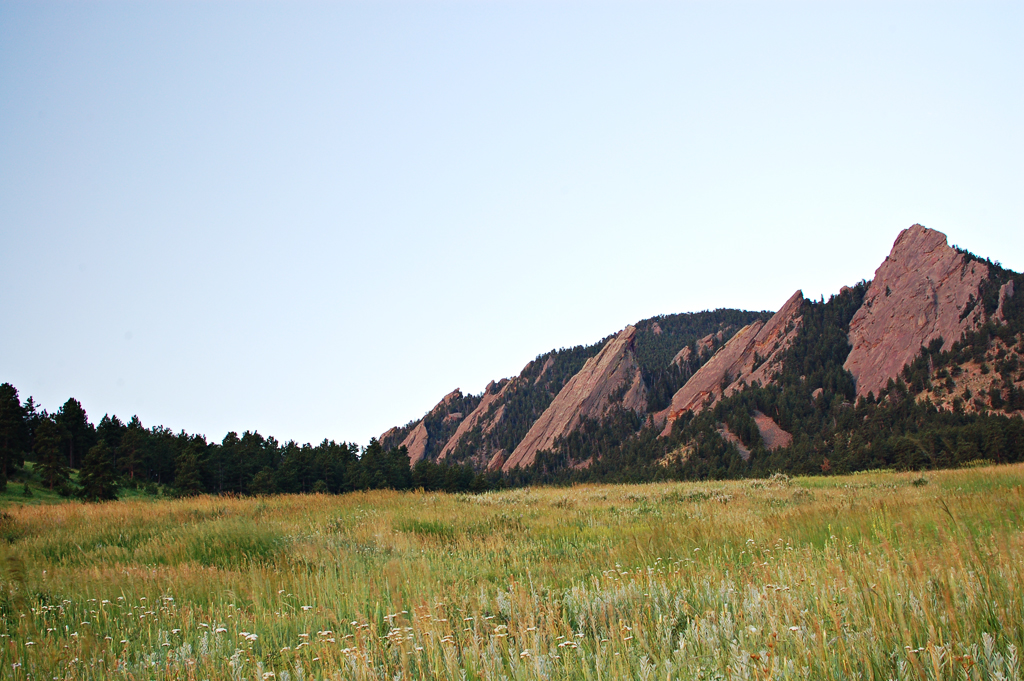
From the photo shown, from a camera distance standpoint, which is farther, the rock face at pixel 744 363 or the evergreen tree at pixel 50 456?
the rock face at pixel 744 363

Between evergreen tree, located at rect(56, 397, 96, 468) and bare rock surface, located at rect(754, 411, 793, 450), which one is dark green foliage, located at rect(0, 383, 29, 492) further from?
bare rock surface, located at rect(754, 411, 793, 450)

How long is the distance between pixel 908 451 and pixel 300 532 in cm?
7158

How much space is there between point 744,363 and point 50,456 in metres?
136

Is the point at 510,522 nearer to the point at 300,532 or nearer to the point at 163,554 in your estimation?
the point at 300,532

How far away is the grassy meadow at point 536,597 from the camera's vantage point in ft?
11.0

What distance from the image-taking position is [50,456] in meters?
45.5

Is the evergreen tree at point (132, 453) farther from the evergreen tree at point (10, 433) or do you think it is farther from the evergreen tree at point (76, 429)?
the evergreen tree at point (10, 433)

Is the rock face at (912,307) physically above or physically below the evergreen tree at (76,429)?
above

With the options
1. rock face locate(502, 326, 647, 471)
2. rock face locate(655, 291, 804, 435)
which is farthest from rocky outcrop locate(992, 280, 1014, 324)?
rock face locate(502, 326, 647, 471)


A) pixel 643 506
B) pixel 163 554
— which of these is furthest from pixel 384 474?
pixel 163 554

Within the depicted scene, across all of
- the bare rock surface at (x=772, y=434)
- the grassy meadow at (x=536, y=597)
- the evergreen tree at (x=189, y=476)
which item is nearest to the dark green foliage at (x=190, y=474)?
the evergreen tree at (x=189, y=476)

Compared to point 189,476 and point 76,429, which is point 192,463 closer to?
point 189,476

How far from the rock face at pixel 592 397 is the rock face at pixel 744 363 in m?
14.7

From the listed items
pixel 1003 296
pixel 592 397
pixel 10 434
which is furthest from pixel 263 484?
pixel 592 397
